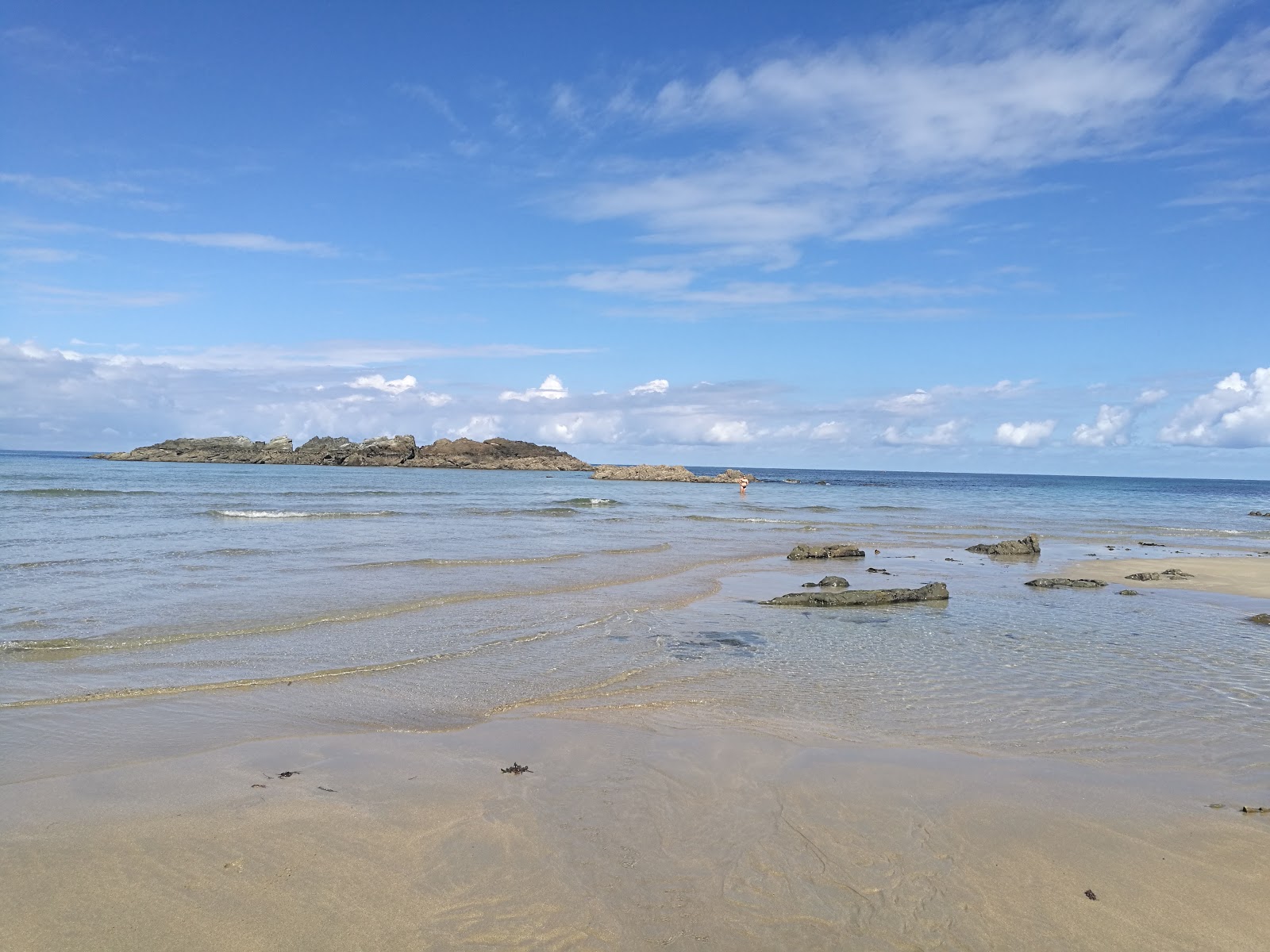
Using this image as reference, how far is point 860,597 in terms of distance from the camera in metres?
13.9

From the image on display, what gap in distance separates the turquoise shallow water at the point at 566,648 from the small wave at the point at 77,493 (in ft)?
50.1

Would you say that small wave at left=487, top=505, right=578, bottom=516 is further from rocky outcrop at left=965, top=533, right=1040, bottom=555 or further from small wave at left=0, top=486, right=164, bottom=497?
rocky outcrop at left=965, top=533, right=1040, bottom=555

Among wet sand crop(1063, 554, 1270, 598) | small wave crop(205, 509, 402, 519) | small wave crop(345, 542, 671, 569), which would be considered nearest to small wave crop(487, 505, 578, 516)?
small wave crop(205, 509, 402, 519)

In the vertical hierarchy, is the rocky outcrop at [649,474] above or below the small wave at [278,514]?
above

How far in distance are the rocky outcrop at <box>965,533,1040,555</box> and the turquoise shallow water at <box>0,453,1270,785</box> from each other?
53 centimetres

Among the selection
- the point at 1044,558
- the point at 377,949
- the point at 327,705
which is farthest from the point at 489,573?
the point at 1044,558

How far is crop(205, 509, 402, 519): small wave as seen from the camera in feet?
96.6

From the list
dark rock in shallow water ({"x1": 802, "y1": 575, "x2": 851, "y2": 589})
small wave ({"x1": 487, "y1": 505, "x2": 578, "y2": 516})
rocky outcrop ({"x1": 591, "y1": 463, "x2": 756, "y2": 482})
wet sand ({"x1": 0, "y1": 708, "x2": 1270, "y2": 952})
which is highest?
rocky outcrop ({"x1": 591, "y1": 463, "x2": 756, "y2": 482})

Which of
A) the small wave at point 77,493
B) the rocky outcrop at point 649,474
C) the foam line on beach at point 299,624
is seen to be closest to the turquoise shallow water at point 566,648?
the foam line on beach at point 299,624

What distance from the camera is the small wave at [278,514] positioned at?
29.5 metres

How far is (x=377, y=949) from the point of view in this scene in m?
3.72

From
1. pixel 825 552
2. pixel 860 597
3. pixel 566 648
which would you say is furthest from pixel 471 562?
pixel 825 552

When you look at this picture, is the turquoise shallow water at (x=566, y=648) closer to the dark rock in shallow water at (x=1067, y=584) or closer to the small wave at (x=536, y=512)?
the dark rock in shallow water at (x=1067, y=584)

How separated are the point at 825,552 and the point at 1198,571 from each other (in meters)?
9.64
